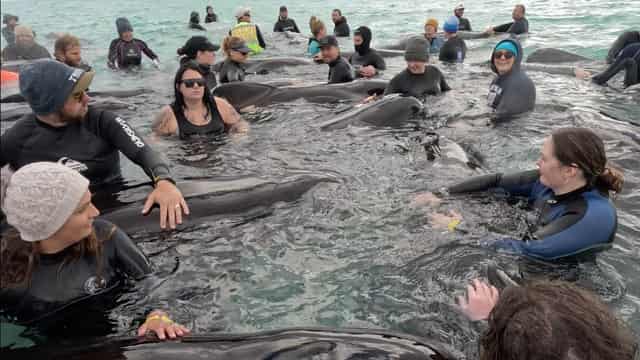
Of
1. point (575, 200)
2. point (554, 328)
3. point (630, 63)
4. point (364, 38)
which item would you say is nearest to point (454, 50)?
point (364, 38)

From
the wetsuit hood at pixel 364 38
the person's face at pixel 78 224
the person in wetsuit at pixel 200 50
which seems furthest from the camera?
the wetsuit hood at pixel 364 38

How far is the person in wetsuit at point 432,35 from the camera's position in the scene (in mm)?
17750

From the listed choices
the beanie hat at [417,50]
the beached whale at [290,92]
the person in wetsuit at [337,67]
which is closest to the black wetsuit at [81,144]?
the beached whale at [290,92]

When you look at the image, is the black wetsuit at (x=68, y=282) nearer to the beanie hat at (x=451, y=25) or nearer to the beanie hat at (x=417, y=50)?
the beanie hat at (x=417, y=50)

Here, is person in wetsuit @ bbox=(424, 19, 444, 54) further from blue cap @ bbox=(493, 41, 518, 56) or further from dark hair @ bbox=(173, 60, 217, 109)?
dark hair @ bbox=(173, 60, 217, 109)

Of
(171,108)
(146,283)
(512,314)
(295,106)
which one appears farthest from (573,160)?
(295,106)

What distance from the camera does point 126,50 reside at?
15.9 metres

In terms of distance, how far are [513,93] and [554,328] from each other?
805 cm

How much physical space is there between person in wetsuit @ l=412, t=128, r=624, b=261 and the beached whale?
255 inches

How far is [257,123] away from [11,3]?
47996mm

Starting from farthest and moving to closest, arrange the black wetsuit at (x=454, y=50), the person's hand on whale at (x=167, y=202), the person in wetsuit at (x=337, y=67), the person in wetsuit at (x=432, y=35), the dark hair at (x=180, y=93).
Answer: the person in wetsuit at (x=432, y=35)
the black wetsuit at (x=454, y=50)
the person in wetsuit at (x=337, y=67)
the dark hair at (x=180, y=93)
the person's hand on whale at (x=167, y=202)

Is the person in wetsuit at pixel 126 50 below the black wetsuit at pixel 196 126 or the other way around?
the other way around

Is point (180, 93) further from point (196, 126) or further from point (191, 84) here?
point (196, 126)

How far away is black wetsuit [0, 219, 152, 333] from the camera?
369cm
